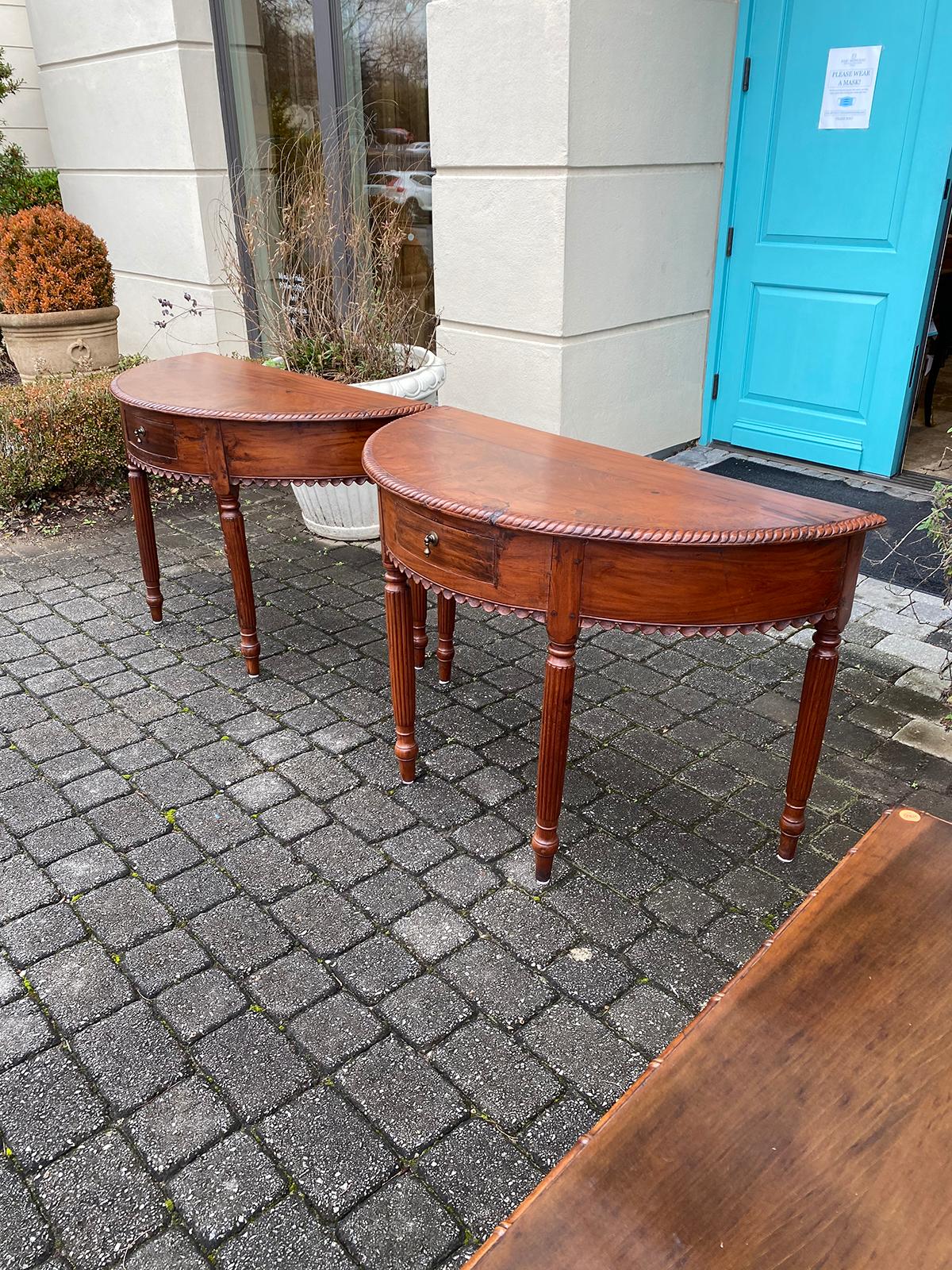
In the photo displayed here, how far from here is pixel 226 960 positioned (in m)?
2.29

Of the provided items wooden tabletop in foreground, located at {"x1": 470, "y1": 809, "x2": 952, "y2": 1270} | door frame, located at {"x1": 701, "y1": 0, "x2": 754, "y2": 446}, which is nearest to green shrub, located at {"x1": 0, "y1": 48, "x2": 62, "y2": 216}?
door frame, located at {"x1": 701, "y1": 0, "x2": 754, "y2": 446}

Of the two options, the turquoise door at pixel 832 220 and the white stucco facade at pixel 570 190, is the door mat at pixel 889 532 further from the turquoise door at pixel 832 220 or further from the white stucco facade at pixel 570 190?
the white stucco facade at pixel 570 190

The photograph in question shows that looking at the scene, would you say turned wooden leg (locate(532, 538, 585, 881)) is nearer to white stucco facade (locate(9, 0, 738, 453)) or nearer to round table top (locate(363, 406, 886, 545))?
round table top (locate(363, 406, 886, 545))

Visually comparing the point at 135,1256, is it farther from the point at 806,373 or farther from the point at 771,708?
the point at 806,373

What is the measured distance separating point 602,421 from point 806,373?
3.78 feet

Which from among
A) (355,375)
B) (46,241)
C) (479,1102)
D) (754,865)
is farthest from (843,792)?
(46,241)

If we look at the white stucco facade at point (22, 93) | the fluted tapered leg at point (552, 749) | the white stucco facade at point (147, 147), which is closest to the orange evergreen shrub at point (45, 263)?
the white stucco facade at point (147, 147)

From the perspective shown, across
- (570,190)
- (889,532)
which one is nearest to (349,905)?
(889,532)

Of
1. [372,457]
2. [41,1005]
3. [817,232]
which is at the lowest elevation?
[41,1005]

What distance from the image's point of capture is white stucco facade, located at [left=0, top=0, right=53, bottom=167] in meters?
7.95

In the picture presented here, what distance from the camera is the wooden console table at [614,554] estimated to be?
2.04 meters

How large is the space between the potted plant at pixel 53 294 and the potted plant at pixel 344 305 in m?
1.38

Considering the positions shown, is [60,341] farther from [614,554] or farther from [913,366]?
[614,554]

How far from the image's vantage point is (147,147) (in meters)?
6.45
